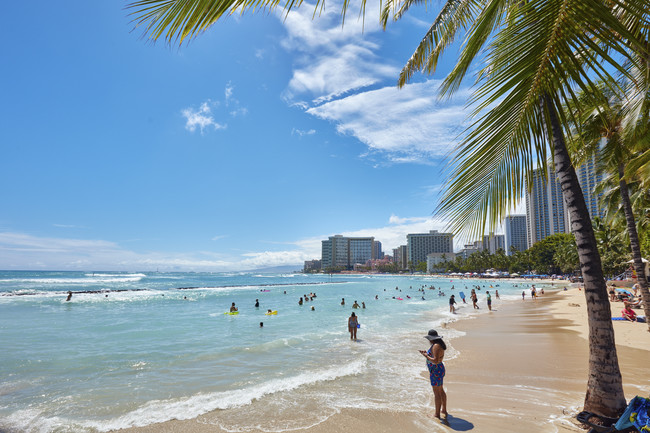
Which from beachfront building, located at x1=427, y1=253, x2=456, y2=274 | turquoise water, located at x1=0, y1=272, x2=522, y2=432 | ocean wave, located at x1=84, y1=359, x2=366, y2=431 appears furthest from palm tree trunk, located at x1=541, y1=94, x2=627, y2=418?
beachfront building, located at x1=427, y1=253, x2=456, y2=274

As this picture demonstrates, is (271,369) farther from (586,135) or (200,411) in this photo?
(586,135)

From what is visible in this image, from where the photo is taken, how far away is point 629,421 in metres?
3.97

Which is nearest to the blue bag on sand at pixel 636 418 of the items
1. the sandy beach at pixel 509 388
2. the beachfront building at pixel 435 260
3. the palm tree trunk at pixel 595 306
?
the palm tree trunk at pixel 595 306

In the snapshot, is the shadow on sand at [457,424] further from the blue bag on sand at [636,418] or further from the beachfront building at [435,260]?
the beachfront building at [435,260]

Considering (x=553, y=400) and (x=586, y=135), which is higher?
(x=586, y=135)

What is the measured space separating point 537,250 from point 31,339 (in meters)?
110

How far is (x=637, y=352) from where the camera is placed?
10766 mm

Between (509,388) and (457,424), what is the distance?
2.90 meters

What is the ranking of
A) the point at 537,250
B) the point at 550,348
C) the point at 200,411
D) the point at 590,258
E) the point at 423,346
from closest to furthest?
the point at 590,258, the point at 200,411, the point at 550,348, the point at 423,346, the point at 537,250

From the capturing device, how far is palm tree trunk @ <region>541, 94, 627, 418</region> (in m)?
4.17

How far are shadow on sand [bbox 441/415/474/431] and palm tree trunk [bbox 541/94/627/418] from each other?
2149 mm

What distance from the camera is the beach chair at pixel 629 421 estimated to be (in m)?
3.94

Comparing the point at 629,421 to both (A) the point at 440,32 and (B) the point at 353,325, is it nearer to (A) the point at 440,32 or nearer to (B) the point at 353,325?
(A) the point at 440,32

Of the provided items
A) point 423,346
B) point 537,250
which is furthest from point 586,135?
point 537,250
